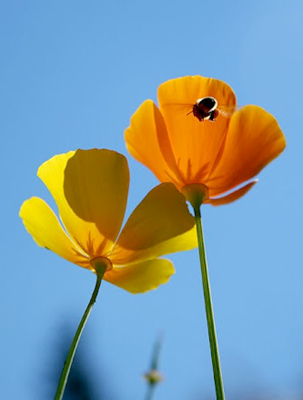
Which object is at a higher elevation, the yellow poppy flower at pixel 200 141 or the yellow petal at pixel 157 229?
the yellow poppy flower at pixel 200 141

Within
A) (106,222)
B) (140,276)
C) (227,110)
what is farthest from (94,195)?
(227,110)

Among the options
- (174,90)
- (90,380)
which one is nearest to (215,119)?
(174,90)

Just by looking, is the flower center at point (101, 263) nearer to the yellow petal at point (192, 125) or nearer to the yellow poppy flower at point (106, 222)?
the yellow poppy flower at point (106, 222)

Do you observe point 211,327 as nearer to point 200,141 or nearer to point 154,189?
point 154,189

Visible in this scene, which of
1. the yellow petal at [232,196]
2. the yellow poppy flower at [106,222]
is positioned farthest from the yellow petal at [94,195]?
the yellow petal at [232,196]

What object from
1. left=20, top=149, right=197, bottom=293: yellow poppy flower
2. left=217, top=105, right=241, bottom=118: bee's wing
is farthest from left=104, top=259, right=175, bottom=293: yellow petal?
left=217, top=105, right=241, bottom=118: bee's wing

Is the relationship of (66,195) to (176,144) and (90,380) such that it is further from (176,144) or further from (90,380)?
(90,380)

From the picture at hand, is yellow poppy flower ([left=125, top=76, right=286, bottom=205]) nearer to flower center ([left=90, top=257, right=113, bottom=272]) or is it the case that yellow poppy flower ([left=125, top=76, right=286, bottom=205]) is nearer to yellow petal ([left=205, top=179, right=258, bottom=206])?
yellow petal ([left=205, top=179, right=258, bottom=206])
